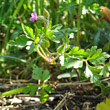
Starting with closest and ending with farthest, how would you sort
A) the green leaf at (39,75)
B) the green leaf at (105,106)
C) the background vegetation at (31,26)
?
the green leaf at (105,106) < the green leaf at (39,75) < the background vegetation at (31,26)

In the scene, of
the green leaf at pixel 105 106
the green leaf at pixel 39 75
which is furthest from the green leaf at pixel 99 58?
the green leaf at pixel 39 75

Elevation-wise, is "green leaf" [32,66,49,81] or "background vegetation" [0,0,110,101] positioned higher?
"background vegetation" [0,0,110,101]

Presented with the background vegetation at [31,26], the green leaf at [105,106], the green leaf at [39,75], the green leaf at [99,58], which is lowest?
the green leaf at [105,106]

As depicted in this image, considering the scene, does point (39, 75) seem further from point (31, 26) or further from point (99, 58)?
point (31, 26)

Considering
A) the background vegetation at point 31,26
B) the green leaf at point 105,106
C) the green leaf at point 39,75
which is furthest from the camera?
the background vegetation at point 31,26

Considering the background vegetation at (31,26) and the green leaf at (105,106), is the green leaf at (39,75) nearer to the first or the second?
the background vegetation at (31,26)

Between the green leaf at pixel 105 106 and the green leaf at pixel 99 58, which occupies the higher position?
the green leaf at pixel 99 58

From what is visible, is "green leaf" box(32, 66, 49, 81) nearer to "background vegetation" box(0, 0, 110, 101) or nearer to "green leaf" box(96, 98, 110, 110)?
"background vegetation" box(0, 0, 110, 101)

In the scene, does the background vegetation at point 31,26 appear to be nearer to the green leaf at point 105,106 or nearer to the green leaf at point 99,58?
the green leaf at point 99,58

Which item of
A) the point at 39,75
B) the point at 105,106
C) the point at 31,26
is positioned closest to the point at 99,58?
the point at 105,106

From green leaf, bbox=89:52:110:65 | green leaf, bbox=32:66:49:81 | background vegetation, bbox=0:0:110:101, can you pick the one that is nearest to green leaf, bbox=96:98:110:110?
green leaf, bbox=89:52:110:65

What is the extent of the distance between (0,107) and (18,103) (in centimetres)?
13

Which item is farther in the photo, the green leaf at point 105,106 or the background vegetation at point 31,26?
the background vegetation at point 31,26

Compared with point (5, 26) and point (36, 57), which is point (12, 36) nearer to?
point (5, 26)
